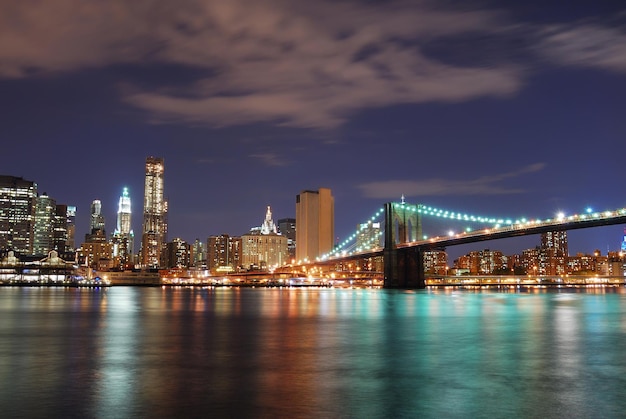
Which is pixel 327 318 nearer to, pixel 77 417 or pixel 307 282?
pixel 77 417

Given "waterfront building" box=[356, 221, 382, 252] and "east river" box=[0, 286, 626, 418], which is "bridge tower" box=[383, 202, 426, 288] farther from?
"east river" box=[0, 286, 626, 418]

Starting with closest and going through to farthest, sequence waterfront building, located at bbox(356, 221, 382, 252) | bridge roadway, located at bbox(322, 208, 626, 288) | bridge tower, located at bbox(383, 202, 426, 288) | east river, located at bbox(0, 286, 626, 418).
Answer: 1. east river, located at bbox(0, 286, 626, 418)
2. bridge roadway, located at bbox(322, 208, 626, 288)
3. bridge tower, located at bbox(383, 202, 426, 288)
4. waterfront building, located at bbox(356, 221, 382, 252)

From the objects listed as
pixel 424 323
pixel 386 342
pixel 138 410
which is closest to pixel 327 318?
pixel 424 323

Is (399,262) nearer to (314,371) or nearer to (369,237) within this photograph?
(369,237)

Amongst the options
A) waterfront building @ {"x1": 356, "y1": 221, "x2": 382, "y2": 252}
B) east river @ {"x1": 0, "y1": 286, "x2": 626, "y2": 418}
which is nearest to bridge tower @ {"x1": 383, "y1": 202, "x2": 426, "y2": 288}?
waterfront building @ {"x1": 356, "y1": 221, "x2": 382, "y2": 252}

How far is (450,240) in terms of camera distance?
3804 inches

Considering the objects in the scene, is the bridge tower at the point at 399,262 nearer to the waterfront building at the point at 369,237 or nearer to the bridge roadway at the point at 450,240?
the bridge roadway at the point at 450,240

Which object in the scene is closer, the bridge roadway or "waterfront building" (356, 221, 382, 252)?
the bridge roadway

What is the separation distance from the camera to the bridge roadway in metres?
79.6

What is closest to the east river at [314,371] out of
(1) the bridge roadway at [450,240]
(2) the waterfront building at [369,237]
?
(1) the bridge roadway at [450,240]

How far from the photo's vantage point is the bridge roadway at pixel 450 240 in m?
79.6

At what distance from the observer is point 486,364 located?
1827 cm

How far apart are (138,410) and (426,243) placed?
8985 centimetres

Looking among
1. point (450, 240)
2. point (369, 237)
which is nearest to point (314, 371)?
point (450, 240)
